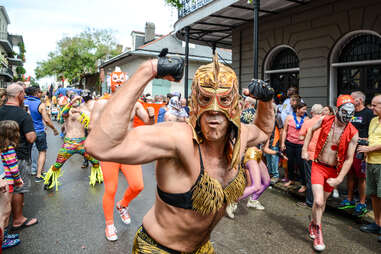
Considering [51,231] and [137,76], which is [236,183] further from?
[51,231]

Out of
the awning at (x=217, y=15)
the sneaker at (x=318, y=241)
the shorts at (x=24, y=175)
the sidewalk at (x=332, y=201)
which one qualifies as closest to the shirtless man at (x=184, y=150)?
the sneaker at (x=318, y=241)

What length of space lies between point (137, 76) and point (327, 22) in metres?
8.86

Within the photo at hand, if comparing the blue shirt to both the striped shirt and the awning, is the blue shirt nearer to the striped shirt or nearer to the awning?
the striped shirt

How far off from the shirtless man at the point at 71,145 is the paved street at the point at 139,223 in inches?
13.3

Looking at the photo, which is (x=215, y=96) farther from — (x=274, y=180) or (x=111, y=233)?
(x=274, y=180)

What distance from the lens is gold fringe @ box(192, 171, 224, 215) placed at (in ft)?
4.95

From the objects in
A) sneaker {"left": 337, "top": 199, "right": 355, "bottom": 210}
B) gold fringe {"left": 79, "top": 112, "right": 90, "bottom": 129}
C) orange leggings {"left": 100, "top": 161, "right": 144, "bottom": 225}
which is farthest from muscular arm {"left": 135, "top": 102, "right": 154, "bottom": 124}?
sneaker {"left": 337, "top": 199, "right": 355, "bottom": 210}

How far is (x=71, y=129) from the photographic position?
6.23m

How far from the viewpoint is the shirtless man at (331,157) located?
3752 millimetres

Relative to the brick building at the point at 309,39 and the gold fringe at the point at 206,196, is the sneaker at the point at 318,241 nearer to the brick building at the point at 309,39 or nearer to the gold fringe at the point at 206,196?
the gold fringe at the point at 206,196

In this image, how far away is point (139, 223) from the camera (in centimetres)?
433

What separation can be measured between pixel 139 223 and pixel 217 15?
7.69 metres

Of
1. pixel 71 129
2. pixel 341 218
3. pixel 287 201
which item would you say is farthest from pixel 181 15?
pixel 341 218

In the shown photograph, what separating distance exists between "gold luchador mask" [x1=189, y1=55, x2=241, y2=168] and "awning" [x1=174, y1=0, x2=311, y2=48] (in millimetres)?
7265
